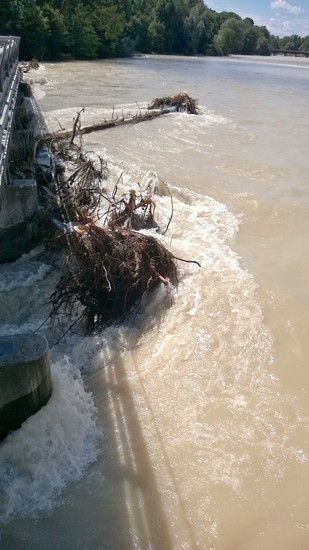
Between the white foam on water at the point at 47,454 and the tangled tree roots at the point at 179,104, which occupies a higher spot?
the tangled tree roots at the point at 179,104

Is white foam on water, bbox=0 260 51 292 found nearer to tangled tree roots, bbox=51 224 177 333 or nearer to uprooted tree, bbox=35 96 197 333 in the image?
uprooted tree, bbox=35 96 197 333

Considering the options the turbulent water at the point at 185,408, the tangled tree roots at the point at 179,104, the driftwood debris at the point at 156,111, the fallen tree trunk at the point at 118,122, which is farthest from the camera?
the tangled tree roots at the point at 179,104

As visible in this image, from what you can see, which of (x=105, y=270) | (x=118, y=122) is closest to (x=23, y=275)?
(x=105, y=270)

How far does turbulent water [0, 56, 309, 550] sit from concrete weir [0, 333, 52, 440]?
0.45ft

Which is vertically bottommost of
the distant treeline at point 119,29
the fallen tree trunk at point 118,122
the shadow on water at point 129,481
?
the shadow on water at point 129,481

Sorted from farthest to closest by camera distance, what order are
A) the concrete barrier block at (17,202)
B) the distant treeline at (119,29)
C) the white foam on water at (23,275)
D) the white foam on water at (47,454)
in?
the distant treeline at (119,29) → the concrete barrier block at (17,202) → the white foam on water at (23,275) → the white foam on water at (47,454)

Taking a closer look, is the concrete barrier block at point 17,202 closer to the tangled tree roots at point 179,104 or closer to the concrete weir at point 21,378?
the concrete weir at point 21,378

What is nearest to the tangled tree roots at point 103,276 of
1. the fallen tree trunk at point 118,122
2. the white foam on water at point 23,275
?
the white foam on water at point 23,275

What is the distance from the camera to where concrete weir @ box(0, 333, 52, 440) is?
4.75 meters

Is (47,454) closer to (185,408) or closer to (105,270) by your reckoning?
(185,408)

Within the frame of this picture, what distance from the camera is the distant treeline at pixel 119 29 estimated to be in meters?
45.3

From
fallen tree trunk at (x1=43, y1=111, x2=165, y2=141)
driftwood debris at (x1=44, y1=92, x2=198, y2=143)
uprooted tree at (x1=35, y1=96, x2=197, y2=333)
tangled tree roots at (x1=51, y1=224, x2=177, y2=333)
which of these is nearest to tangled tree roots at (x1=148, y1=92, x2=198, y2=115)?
driftwood debris at (x1=44, y1=92, x2=198, y2=143)

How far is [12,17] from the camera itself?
143 ft

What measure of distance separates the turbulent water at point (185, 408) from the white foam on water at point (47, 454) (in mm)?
12
